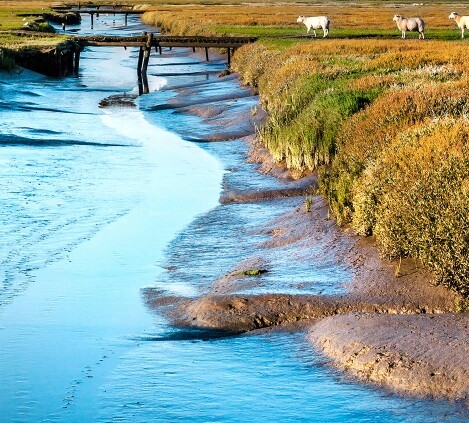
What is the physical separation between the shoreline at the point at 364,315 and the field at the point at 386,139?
1.02 ft

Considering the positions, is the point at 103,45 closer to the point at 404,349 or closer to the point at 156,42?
the point at 156,42

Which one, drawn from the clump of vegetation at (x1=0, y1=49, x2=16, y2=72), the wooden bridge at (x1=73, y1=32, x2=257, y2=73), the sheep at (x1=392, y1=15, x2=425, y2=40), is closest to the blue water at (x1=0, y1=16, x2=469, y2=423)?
the clump of vegetation at (x1=0, y1=49, x2=16, y2=72)

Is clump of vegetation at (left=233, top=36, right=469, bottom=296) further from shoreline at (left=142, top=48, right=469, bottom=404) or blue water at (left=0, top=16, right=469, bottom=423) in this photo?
blue water at (left=0, top=16, right=469, bottom=423)

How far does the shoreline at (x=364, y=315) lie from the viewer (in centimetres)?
855

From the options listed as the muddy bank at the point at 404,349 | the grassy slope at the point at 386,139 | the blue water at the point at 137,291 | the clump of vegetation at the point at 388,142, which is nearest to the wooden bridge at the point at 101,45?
the grassy slope at the point at 386,139

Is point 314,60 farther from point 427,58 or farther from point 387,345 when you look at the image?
point 387,345

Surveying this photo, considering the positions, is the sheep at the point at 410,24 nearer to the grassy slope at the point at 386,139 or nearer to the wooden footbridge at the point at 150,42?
the wooden footbridge at the point at 150,42

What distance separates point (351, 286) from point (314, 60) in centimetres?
2099

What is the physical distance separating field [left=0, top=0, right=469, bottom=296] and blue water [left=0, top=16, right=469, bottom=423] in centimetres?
107

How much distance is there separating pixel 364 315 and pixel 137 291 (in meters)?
3.23

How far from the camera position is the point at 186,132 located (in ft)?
92.0

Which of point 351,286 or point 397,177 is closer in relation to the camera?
point 351,286

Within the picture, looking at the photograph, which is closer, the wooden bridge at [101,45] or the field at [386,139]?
the field at [386,139]

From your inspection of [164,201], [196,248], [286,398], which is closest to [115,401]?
[286,398]
